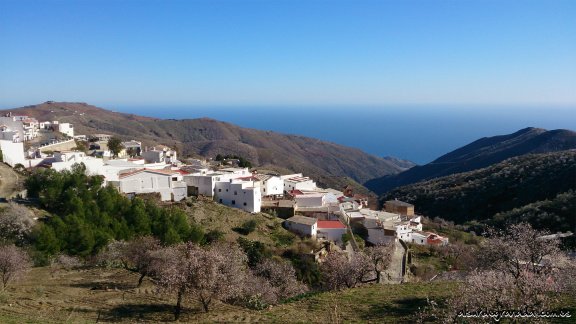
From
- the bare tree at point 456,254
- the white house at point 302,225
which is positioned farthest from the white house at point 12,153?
the bare tree at point 456,254

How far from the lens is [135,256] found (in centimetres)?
1953

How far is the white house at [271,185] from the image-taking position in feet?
141

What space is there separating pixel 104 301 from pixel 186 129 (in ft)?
561

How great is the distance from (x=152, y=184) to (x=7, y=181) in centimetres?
1115

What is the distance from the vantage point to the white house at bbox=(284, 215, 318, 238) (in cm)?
3509

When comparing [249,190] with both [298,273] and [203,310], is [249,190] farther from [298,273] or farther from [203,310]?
[203,310]

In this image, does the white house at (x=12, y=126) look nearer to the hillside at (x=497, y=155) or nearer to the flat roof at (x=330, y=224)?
the flat roof at (x=330, y=224)

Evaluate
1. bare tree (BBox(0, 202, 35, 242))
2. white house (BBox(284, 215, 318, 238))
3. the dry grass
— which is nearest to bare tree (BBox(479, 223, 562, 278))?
white house (BBox(284, 215, 318, 238))

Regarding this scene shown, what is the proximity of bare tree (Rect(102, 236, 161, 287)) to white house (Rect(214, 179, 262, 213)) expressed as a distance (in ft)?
50.6

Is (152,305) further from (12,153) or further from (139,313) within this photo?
(12,153)

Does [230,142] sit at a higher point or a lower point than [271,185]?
higher

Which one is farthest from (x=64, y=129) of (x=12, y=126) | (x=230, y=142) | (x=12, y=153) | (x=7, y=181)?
(x=230, y=142)

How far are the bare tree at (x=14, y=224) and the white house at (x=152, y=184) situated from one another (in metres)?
11.8

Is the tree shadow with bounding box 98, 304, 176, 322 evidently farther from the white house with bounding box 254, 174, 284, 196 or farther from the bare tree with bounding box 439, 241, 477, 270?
the white house with bounding box 254, 174, 284, 196
